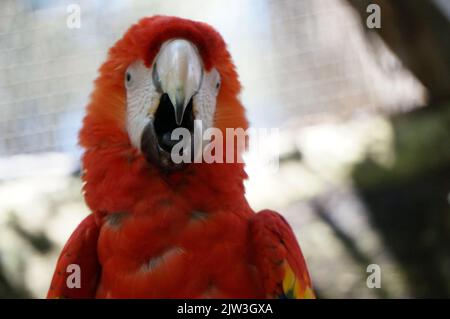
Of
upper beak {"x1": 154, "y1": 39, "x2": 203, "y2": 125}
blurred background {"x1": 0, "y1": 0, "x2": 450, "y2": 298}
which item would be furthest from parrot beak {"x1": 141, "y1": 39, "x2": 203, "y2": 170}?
blurred background {"x1": 0, "y1": 0, "x2": 450, "y2": 298}

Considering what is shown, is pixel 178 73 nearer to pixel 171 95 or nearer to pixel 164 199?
pixel 171 95

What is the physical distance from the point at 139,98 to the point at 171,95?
0.28 feet

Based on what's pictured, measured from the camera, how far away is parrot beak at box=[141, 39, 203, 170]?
33.2 inches

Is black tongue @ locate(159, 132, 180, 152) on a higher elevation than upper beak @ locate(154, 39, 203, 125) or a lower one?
lower

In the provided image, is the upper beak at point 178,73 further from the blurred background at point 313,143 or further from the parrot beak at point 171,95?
the blurred background at point 313,143

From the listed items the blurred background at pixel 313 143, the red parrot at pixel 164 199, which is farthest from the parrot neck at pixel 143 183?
the blurred background at pixel 313 143

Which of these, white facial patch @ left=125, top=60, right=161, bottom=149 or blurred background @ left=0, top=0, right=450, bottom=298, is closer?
white facial patch @ left=125, top=60, right=161, bottom=149

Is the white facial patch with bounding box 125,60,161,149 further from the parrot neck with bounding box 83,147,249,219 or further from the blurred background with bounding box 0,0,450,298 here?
the blurred background with bounding box 0,0,450,298

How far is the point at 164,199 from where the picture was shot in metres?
0.89

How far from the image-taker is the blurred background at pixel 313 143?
4.74ft

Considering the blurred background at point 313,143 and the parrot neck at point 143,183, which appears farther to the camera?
the blurred background at point 313,143

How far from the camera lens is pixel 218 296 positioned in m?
0.88
